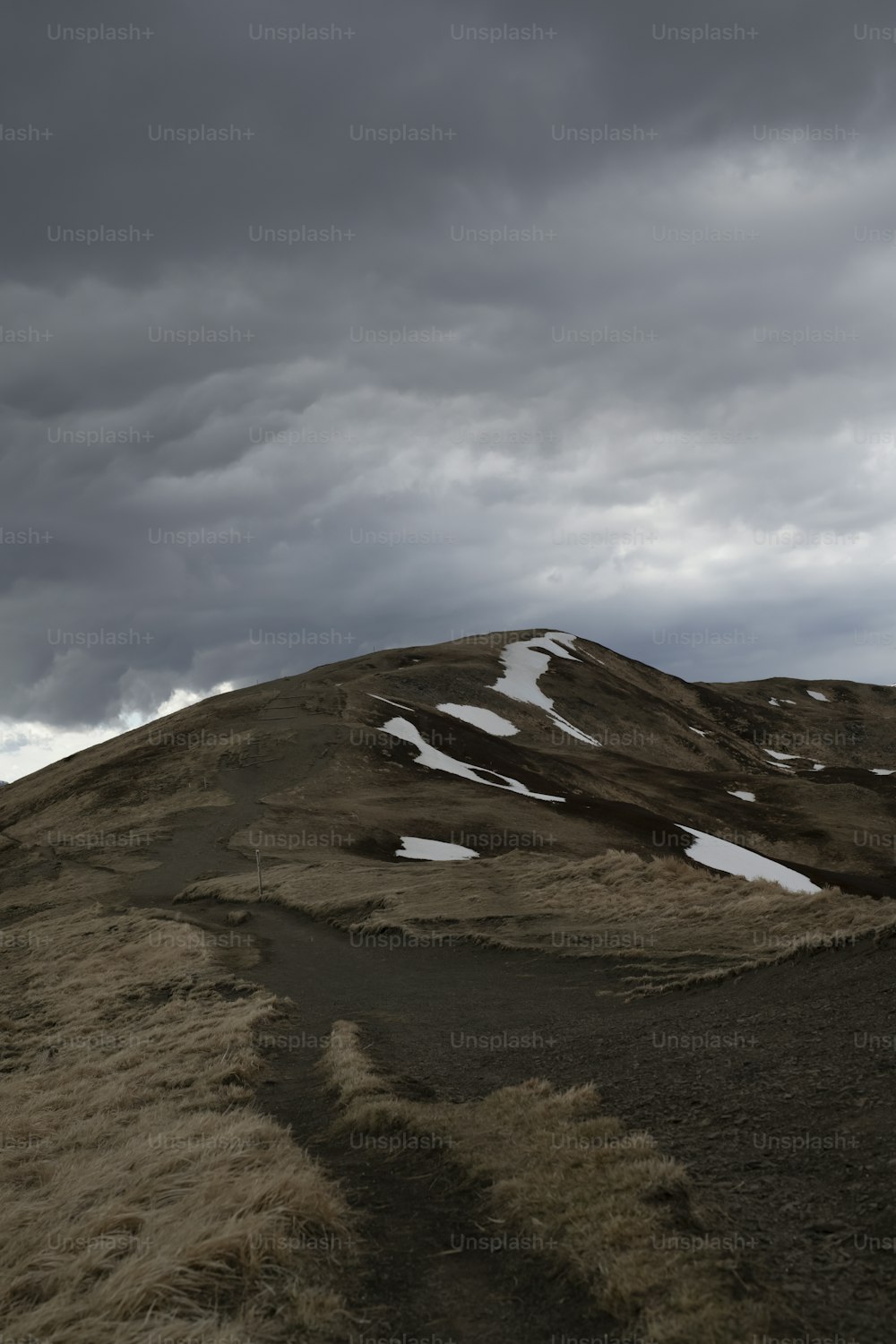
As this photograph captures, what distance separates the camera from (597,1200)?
739 cm

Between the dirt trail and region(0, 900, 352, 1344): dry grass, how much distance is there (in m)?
0.65

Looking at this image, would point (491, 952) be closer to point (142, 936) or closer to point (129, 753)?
point (142, 936)

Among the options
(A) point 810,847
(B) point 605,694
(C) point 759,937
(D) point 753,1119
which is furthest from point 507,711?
(D) point 753,1119

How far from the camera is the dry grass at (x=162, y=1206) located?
20.2 feet

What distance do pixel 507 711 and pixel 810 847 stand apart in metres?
45.0

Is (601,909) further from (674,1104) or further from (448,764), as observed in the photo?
(448,764)

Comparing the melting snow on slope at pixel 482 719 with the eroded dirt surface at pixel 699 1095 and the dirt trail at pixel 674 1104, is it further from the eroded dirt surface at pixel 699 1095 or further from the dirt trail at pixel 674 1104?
the eroded dirt surface at pixel 699 1095

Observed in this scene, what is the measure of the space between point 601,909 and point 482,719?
237ft

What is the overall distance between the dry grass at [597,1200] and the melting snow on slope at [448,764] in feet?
166

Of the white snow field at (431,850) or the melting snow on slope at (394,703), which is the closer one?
the white snow field at (431,850)

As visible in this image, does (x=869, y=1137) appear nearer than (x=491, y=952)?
Yes

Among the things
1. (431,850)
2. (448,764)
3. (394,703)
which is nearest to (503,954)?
(431,850)

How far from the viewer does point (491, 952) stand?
960 inches

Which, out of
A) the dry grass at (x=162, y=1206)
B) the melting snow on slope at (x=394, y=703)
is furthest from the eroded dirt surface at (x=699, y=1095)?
the melting snow on slope at (x=394, y=703)
